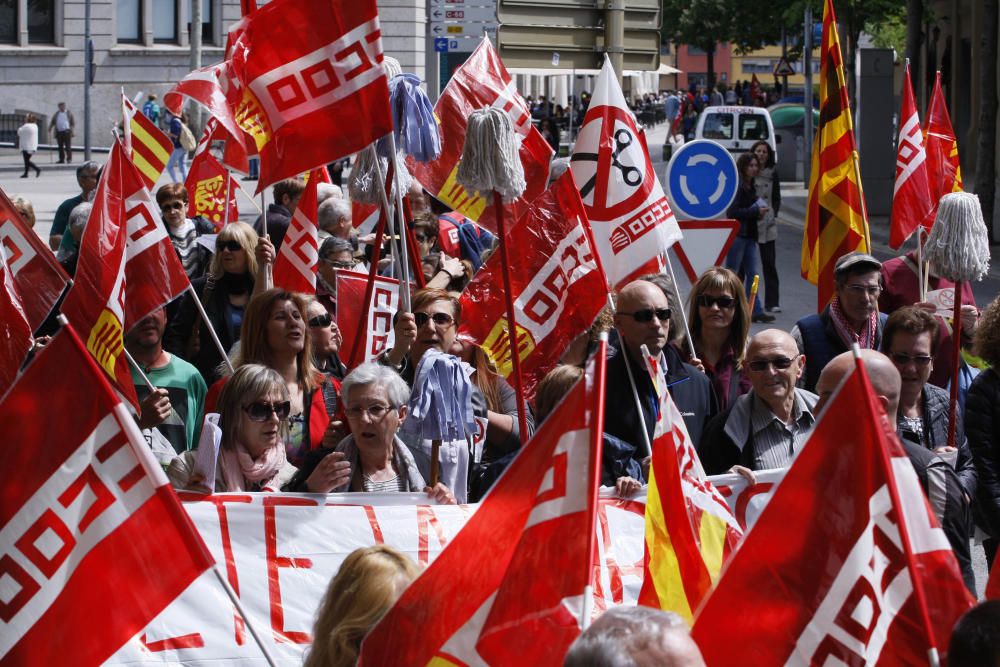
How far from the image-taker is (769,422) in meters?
5.74

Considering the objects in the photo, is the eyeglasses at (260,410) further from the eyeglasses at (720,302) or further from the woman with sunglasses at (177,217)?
the woman with sunglasses at (177,217)

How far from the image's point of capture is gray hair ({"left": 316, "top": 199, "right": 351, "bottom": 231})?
→ 975cm

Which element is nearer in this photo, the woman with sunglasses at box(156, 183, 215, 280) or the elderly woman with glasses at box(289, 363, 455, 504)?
the elderly woman with glasses at box(289, 363, 455, 504)

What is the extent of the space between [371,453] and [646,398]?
3.98 feet

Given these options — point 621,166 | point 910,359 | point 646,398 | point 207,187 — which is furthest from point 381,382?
point 207,187

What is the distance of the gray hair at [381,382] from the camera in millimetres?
5367

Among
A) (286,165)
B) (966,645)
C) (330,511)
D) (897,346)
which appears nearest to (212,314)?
(286,165)

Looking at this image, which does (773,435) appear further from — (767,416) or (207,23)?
(207,23)

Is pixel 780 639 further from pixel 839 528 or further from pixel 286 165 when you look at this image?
pixel 286 165

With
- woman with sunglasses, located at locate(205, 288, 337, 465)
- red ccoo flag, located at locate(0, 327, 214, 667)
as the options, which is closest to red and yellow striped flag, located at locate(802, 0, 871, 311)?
woman with sunglasses, located at locate(205, 288, 337, 465)

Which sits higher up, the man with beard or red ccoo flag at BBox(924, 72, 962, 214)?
red ccoo flag at BBox(924, 72, 962, 214)

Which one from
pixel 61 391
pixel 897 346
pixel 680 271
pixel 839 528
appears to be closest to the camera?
pixel 839 528

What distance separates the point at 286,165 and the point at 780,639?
12.3 feet

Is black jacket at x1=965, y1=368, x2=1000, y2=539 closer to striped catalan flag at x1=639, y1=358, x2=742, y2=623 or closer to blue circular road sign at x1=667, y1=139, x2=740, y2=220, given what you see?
striped catalan flag at x1=639, y1=358, x2=742, y2=623
